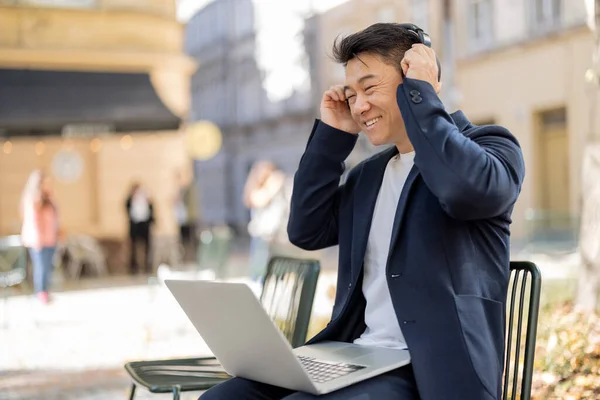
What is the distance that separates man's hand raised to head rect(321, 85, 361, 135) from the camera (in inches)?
111

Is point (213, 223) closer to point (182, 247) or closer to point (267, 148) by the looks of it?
point (267, 148)

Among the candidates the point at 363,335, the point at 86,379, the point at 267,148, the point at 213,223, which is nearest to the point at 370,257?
the point at 363,335

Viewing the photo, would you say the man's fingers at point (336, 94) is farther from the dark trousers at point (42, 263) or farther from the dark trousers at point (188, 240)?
the dark trousers at point (188, 240)

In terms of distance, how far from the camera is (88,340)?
8648 mm

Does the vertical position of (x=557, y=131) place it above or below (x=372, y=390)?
above

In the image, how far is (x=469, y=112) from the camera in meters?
24.4

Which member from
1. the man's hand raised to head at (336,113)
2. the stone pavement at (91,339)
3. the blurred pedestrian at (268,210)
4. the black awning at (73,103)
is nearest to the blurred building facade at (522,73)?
the blurred pedestrian at (268,210)

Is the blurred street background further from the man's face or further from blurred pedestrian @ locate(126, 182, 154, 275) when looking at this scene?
the man's face

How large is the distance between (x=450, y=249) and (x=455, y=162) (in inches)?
9.6

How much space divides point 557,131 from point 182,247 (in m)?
9.20

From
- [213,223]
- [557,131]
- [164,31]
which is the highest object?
[164,31]

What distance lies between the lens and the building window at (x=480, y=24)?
23253mm

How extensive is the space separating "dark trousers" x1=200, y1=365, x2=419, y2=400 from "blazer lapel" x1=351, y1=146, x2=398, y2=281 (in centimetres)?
35

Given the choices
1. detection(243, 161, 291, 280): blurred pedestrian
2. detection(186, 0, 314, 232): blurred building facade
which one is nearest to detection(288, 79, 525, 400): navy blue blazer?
detection(243, 161, 291, 280): blurred pedestrian
